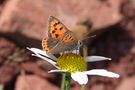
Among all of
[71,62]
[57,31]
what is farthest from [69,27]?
[57,31]

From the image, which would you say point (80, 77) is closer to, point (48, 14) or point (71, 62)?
point (71, 62)

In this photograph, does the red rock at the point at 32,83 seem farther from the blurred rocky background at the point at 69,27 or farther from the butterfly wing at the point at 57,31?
the butterfly wing at the point at 57,31

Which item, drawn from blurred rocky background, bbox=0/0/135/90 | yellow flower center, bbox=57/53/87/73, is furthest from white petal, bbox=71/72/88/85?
blurred rocky background, bbox=0/0/135/90

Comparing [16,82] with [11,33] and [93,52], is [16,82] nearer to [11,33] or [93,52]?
[11,33]

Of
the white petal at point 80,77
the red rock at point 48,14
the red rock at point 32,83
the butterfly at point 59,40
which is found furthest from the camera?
the red rock at point 48,14

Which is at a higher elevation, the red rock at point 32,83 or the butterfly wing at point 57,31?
the red rock at point 32,83

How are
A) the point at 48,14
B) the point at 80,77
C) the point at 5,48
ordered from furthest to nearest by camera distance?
the point at 48,14 < the point at 5,48 < the point at 80,77

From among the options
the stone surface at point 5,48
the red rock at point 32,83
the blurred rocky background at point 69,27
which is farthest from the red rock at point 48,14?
the red rock at point 32,83
